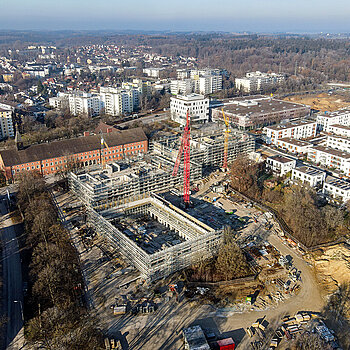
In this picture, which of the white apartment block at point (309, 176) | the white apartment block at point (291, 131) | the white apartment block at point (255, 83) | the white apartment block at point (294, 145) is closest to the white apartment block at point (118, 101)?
the white apartment block at point (291, 131)

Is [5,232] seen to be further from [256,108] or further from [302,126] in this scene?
[256,108]

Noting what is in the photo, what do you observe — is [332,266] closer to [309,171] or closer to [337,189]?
[337,189]

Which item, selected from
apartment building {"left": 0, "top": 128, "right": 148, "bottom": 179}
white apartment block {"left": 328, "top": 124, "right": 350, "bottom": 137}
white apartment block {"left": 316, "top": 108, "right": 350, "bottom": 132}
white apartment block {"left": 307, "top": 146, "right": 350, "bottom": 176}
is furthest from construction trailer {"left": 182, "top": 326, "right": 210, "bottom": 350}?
white apartment block {"left": 316, "top": 108, "right": 350, "bottom": 132}

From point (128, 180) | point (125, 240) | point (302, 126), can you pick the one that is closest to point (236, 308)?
point (125, 240)

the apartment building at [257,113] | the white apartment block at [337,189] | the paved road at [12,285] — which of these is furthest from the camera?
the apartment building at [257,113]

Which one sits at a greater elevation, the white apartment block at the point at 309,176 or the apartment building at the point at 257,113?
the apartment building at the point at 257,113

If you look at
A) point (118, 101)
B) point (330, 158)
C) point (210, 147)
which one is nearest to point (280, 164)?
point (330, 158)

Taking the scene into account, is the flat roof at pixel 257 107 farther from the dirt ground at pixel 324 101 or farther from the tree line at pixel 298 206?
the tree line at pixel 298 206
